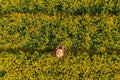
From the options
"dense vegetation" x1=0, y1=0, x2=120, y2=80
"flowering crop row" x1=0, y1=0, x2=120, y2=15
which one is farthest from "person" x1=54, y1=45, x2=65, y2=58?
"flowering crop row" x1=0, y1=0, x2=120, y2=15

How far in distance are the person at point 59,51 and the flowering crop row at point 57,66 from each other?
0.28 meters

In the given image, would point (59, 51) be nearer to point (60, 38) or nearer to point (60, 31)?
point (60, 38)

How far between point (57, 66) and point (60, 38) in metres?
1.21

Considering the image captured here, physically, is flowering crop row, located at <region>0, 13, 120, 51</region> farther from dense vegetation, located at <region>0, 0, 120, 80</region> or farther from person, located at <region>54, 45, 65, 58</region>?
person, located at <region>54, 45, 65, 58</region>

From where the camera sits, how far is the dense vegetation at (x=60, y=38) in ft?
39.7

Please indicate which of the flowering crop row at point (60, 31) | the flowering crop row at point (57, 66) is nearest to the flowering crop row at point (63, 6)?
the flowering crop row at point (60, 31)

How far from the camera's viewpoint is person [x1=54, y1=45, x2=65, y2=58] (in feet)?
38.8

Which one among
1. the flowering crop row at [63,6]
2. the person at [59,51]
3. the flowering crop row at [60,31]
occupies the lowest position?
the person at [59,51]

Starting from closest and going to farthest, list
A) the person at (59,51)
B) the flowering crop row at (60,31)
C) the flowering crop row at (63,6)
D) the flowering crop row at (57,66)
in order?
1. the person at (59,51)
2. the flowering crop row at (57,66)
3. the flowering crop row at (60,31)
4. the flowering crop row at (63,6)

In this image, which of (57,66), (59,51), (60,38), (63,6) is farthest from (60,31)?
(57,66)

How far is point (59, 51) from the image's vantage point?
11805 mm

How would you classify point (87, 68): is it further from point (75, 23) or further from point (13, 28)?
point (13, 28)

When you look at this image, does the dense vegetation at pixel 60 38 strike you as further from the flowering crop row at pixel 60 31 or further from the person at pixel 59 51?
the person at pixel 59 51

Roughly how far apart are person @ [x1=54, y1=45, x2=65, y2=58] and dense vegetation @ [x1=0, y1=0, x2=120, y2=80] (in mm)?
276
